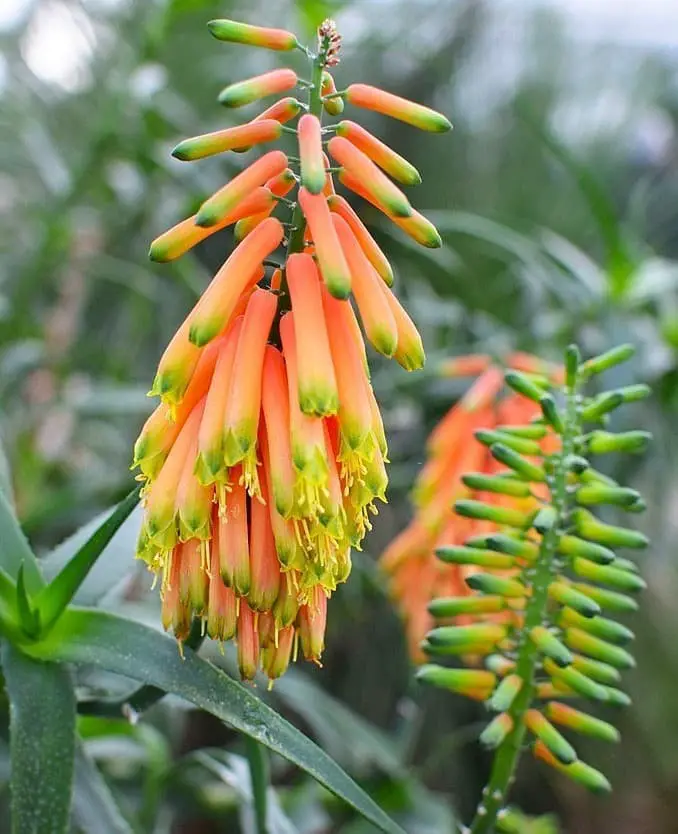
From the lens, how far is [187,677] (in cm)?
47

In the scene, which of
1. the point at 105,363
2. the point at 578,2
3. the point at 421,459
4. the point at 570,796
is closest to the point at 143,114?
the point at 105,363

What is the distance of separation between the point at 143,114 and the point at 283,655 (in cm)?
91

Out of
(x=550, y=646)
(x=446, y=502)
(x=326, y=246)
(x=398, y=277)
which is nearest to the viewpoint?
(x=326, y=246)

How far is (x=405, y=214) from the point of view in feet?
1.43

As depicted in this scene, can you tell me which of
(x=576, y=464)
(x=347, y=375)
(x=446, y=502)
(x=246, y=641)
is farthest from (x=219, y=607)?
(x=446, y=502)

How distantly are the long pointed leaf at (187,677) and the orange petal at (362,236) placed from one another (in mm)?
225

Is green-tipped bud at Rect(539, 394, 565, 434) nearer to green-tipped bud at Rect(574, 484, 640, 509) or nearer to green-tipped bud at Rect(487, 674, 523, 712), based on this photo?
green-tipped bud at Rect(574, 484, 640, 509)

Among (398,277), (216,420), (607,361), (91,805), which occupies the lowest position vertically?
(91,805)

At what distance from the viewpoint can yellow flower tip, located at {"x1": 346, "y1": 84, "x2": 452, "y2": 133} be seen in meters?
0.46

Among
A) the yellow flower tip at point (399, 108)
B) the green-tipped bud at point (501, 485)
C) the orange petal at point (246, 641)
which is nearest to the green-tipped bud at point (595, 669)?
the green-tipped bud at point (501, 485)

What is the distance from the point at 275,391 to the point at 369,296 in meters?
0.07

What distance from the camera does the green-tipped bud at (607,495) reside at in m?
0.54

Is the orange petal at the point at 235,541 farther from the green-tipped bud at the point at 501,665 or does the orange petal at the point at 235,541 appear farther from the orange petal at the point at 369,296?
the green-tipped bud at the point at 501,665

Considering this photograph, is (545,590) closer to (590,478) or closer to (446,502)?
(590,478)
